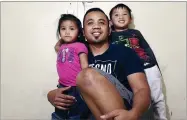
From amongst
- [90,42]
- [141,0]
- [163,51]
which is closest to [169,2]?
[141,0]

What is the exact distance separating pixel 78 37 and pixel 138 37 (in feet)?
1.11

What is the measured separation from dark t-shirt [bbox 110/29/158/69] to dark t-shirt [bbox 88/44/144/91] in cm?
17

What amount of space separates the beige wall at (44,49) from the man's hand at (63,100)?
0.96 ft

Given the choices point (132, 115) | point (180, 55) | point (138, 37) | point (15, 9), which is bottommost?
point (132, 115)

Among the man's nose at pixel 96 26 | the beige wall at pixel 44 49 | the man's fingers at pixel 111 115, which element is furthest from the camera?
the beige wall at pixel 44 49

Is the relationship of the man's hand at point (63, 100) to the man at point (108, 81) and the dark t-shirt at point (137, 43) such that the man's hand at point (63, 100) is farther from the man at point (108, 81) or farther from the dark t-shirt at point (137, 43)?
the dark t-shirt at point (137, 43)

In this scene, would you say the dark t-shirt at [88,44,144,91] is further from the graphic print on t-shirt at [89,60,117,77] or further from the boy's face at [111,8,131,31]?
the boy's face at [111,8,131,31]

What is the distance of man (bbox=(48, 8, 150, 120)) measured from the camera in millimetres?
908

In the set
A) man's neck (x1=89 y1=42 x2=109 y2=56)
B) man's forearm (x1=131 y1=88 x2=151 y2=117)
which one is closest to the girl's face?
man's neck (x1=89 y1=42 x2=109 y2=56)

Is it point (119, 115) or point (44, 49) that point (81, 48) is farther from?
point (119, 115)

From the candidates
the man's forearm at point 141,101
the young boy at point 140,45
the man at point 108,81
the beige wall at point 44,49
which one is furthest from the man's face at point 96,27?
the man's forearm at point 141,101

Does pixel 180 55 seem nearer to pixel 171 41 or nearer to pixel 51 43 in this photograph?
pixel 171 41

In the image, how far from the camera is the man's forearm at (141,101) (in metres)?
0.94

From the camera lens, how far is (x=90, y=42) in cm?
129
